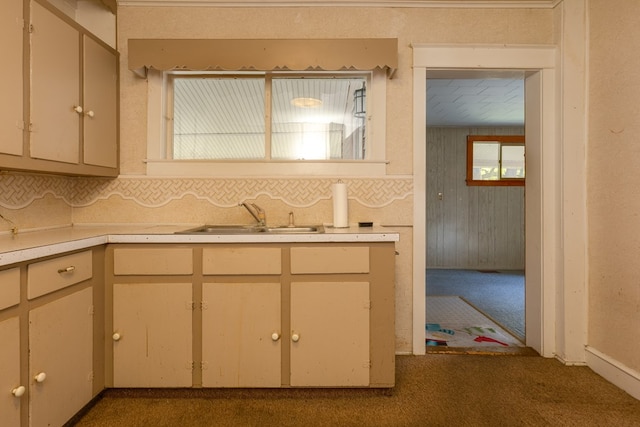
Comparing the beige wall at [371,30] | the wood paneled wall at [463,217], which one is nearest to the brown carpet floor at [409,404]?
the beige wall at [371,30]

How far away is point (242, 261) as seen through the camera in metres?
1.94

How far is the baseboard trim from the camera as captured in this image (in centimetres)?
203

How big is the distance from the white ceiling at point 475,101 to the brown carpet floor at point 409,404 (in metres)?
2.73

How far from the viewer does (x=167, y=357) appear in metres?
1.95

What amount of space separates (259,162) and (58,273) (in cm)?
138

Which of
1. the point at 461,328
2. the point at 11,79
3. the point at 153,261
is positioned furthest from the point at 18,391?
the point at 461,328

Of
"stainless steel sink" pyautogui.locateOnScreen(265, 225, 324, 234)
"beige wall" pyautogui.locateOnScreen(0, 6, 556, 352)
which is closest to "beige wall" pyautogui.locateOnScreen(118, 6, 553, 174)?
"beige wall" pyautogui.locateOnScreen(0, 6, 556, 352)

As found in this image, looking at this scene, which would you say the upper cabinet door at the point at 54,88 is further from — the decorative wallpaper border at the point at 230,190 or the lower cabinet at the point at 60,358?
the lower cabinet at the point at 60,358

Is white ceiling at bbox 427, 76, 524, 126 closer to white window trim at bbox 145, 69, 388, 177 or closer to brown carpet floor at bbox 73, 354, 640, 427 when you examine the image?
white window trim at bbox 145, 69, 388, 177

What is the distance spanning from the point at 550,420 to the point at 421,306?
0.95 meters

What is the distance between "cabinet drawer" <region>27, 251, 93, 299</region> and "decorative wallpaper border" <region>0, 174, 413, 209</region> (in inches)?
33.3

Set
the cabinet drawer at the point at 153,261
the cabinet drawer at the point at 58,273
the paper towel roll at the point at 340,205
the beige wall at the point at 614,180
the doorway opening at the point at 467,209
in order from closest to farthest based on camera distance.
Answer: the cabinet drawer at the point at 58,273, the cabinet drawer at the point at 153,261, the beige wall at the point at 614,180, the paper towel roll at the point at 340,205, the doorway opening at the point at 467,209

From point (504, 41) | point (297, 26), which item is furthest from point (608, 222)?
point (297, 26)

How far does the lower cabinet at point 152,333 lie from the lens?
1.94m
